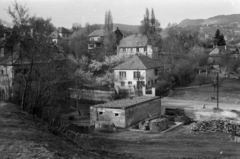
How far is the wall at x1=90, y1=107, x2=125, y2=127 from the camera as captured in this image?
28.6 metres

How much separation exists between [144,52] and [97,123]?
151 feet

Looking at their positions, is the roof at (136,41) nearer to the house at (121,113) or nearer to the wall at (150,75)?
the wall at (150,75)

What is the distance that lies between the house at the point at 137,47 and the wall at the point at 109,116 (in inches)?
1622

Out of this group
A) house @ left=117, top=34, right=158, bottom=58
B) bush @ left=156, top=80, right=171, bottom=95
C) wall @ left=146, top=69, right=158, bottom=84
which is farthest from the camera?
house @ left=117, top=34, right=158, bottom=58

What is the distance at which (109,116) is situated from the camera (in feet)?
96.4

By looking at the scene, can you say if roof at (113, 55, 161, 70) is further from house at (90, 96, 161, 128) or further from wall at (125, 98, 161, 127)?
house at (90, 96, 161, 128)

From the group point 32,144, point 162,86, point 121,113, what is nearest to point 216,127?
point 121,113

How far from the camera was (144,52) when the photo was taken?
236ft

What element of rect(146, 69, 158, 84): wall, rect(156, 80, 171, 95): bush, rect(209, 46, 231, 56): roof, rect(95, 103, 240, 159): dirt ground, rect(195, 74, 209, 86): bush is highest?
rect(209, 46, 231, 56): roof

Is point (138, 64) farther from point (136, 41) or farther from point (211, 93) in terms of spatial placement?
point (136, 41)

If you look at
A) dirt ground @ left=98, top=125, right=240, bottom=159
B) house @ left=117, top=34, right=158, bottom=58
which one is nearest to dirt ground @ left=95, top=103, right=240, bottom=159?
dirt ground @ left=98, top=125, right=240, bottom=159

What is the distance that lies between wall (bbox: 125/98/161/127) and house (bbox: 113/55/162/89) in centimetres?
1525

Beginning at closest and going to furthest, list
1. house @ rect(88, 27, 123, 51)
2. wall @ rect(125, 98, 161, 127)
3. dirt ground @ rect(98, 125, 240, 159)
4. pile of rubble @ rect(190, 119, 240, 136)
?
dirt ground @ rect(98, 125, 240, 159)
pile of rubble @ rect(190, 119, 240, 136)
wall @ rect(125, 98, 161, 127)
house @ rect(88, 27, 123, 51)

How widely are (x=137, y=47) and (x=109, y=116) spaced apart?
4433 centimetres
